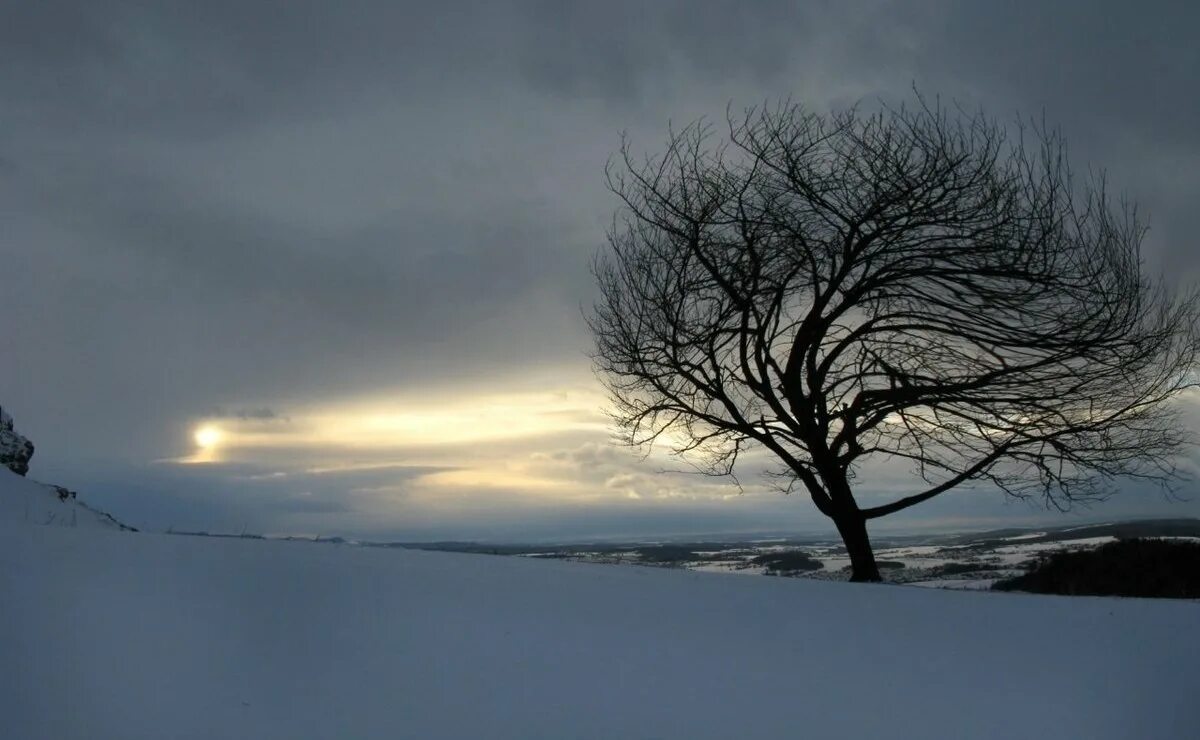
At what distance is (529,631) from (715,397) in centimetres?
955

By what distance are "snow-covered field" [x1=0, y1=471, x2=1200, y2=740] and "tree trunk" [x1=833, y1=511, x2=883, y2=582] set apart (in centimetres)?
703

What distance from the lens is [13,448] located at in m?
14.8

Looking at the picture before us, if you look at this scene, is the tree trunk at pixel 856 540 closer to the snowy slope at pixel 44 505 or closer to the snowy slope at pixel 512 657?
the snowy slope at pixel 512 657

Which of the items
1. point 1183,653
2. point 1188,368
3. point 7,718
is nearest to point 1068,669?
point 1183,653

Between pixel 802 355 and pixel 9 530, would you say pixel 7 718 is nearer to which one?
pixel 9 530

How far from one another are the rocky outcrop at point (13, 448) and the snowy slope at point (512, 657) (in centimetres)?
976

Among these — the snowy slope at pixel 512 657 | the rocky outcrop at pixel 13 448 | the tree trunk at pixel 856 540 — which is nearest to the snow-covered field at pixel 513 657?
the snowy slope at pixel 512 657

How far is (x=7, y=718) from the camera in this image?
12.6 feet

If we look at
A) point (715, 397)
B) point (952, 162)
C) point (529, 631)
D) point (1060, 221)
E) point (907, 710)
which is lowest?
point (907, 710)

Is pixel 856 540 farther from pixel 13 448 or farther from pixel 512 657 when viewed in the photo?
pixel 13 448

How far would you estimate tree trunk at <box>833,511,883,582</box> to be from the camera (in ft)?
43.8

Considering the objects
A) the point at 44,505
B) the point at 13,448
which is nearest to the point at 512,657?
the point at 44,505

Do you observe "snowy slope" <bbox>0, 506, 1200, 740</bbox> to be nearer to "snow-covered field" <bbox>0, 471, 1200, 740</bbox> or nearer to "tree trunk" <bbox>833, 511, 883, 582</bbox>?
"snow-covered field" <bbox>0, 471, 1200, 740</bbox>

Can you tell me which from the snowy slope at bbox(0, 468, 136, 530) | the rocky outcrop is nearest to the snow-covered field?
the snowy slope at bbox(0, 468, 136, 530)
